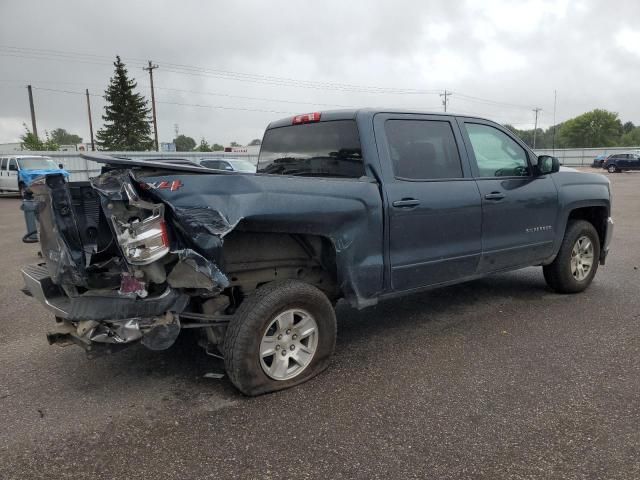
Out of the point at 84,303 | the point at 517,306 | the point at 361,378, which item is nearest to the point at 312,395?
the point at 361,378

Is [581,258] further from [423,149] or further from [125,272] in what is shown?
[125,272]

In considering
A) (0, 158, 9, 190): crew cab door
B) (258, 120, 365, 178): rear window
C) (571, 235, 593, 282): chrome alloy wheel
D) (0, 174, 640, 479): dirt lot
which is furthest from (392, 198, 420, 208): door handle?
(0, 158, 9, 190): crew cab door

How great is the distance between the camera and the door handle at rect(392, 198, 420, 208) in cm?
389

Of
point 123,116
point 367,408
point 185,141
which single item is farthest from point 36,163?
point 185,141

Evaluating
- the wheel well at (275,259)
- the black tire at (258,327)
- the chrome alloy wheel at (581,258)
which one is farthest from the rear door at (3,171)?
the chrome alloy wheel at (581,258)

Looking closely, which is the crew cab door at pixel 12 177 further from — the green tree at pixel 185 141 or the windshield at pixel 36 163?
the green tree at pixel 185 141

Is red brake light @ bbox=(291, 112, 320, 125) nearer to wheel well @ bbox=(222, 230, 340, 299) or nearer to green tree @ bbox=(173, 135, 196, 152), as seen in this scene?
wheel well @ bbox=(222, 230, 340, 299)

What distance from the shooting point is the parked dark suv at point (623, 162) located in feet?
135

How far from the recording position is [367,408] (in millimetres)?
3227

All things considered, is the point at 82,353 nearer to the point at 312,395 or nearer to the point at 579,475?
the point at 312,395

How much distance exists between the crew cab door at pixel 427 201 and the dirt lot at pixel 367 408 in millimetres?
672

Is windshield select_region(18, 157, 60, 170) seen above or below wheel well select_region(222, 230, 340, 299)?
above

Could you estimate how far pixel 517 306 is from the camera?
535 centimetres

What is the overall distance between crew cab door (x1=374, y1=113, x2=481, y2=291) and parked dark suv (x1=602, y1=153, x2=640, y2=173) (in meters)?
44.3
